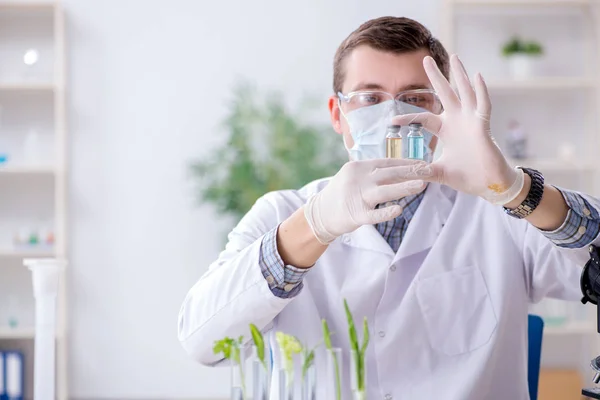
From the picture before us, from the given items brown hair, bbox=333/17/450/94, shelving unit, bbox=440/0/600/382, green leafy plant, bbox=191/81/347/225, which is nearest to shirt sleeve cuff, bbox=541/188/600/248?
brown hair, bbox=333/17/450/94

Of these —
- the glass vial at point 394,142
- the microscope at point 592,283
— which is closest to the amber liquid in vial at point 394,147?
the glass vial at point 394,142

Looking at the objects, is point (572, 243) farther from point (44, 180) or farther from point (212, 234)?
point (44, 180)

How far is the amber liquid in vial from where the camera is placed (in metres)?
1.36

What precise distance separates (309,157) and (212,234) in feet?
2.31

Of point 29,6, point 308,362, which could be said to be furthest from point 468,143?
point 29,6

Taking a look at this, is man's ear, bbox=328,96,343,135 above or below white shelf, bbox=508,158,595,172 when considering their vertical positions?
below

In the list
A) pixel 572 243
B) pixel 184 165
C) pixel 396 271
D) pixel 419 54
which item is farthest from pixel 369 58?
pixel 184 165

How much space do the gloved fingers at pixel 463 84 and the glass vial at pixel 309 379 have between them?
53 centimetres

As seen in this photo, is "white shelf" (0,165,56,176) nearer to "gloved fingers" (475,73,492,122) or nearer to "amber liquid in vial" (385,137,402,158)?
"amber liquid in vial" (385,137,402,158)

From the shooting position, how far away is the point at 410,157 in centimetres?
138

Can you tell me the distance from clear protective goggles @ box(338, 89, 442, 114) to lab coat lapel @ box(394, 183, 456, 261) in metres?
0.19

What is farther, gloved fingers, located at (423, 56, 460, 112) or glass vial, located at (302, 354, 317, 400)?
gloved fingers, located at (423, 56, 460, 112)

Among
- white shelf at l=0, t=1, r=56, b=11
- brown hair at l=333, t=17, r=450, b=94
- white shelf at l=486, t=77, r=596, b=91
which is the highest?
white shelf at l=0, t=1, r=56, b=11

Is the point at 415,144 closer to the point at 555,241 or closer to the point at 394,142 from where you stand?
the point at 394,142
